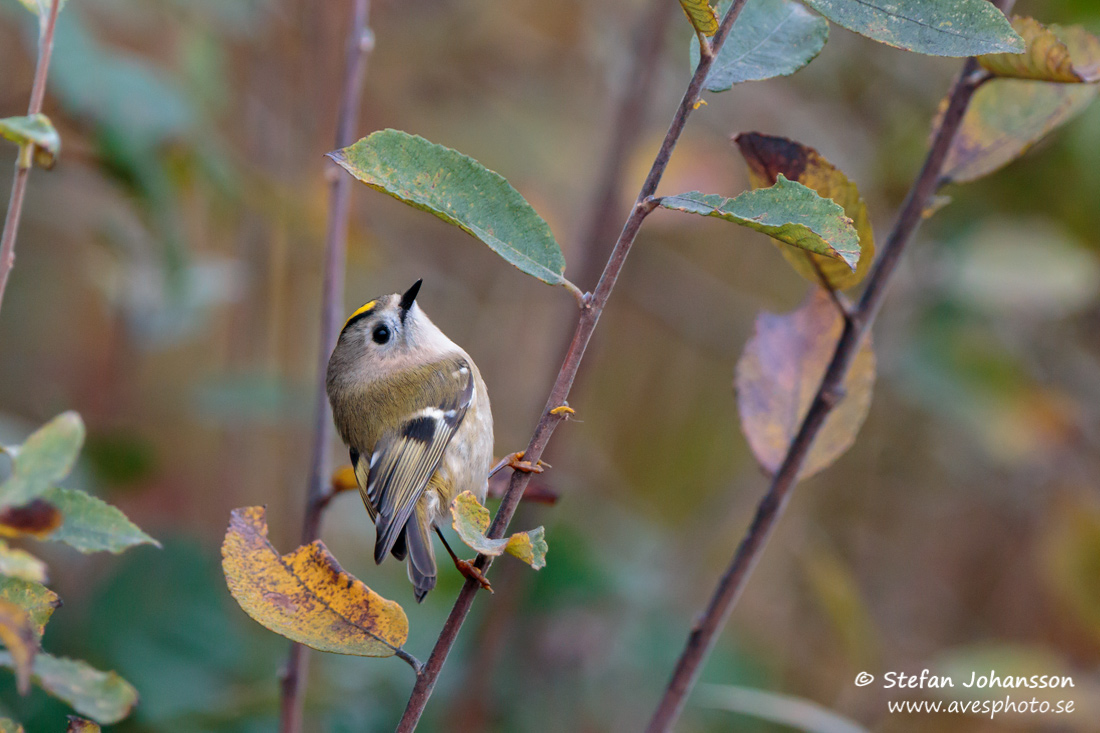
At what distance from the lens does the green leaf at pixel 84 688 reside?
0.36 meters

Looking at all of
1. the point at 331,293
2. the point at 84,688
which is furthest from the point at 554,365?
the point at 84,688

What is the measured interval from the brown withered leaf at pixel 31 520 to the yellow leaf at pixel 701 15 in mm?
340

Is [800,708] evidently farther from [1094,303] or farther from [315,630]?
[1094,303]

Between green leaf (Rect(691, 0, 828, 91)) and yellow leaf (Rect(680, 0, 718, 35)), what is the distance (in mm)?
47

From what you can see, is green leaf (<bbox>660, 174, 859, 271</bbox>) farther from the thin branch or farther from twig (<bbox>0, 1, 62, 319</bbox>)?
twig (<bbox>0, 1, 62, 319</bbox>)

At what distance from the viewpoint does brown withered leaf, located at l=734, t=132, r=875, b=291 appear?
552 mm

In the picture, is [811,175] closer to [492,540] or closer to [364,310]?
[492,540]

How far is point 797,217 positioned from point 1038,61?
0.25 m

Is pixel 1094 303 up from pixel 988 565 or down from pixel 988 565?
up

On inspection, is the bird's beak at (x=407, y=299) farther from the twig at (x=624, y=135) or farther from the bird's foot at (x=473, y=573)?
the bird's foot at (x=473, y=573)

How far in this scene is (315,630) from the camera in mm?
450

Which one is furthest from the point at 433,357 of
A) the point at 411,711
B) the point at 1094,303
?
the point at 1094,303

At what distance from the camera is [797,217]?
1.36 ft

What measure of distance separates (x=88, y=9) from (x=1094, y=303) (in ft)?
6.93
